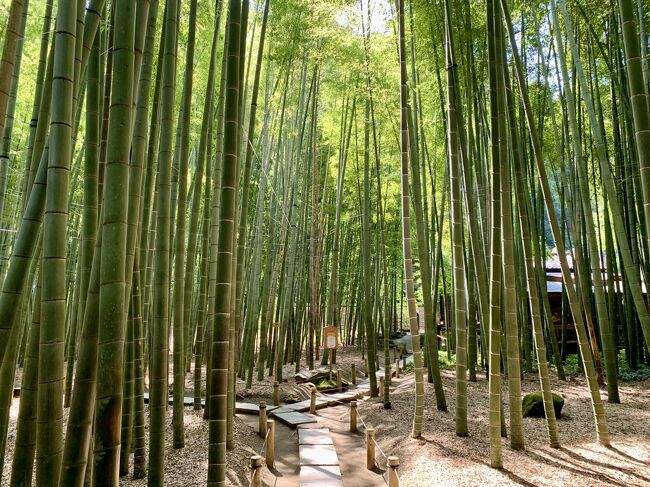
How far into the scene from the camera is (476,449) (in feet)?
11.5

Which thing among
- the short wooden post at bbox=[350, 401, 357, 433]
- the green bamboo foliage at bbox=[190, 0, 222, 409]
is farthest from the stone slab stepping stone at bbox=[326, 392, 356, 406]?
the green bamboo foliage at bbox=[190, 0, 222, 409]

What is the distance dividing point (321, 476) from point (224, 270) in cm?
251

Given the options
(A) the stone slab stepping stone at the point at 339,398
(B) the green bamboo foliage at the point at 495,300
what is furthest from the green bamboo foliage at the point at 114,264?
(A) the stone slab stepping stone at the point at 339,398

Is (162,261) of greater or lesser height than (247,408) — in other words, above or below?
above

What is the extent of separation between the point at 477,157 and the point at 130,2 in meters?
4.41

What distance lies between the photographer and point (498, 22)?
2990 millimetres

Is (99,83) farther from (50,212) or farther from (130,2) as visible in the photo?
(50,212)

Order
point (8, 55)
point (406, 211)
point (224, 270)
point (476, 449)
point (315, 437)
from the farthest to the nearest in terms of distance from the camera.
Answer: point (315, 437) < point (406, 211) < point (476, 449) < point (224, 270) < point (8, 55)

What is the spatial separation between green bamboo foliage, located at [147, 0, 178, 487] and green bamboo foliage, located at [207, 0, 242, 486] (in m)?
0.55

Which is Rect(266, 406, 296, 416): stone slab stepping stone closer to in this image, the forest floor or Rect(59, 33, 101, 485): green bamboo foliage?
the forest floor

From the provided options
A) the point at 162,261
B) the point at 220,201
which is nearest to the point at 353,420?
the point at 162,261

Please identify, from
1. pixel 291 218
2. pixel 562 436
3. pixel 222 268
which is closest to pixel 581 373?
pixel 562 436

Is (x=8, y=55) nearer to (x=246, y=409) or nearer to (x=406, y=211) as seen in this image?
(x=406, y=211)

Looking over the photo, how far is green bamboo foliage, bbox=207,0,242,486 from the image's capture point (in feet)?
5.32
